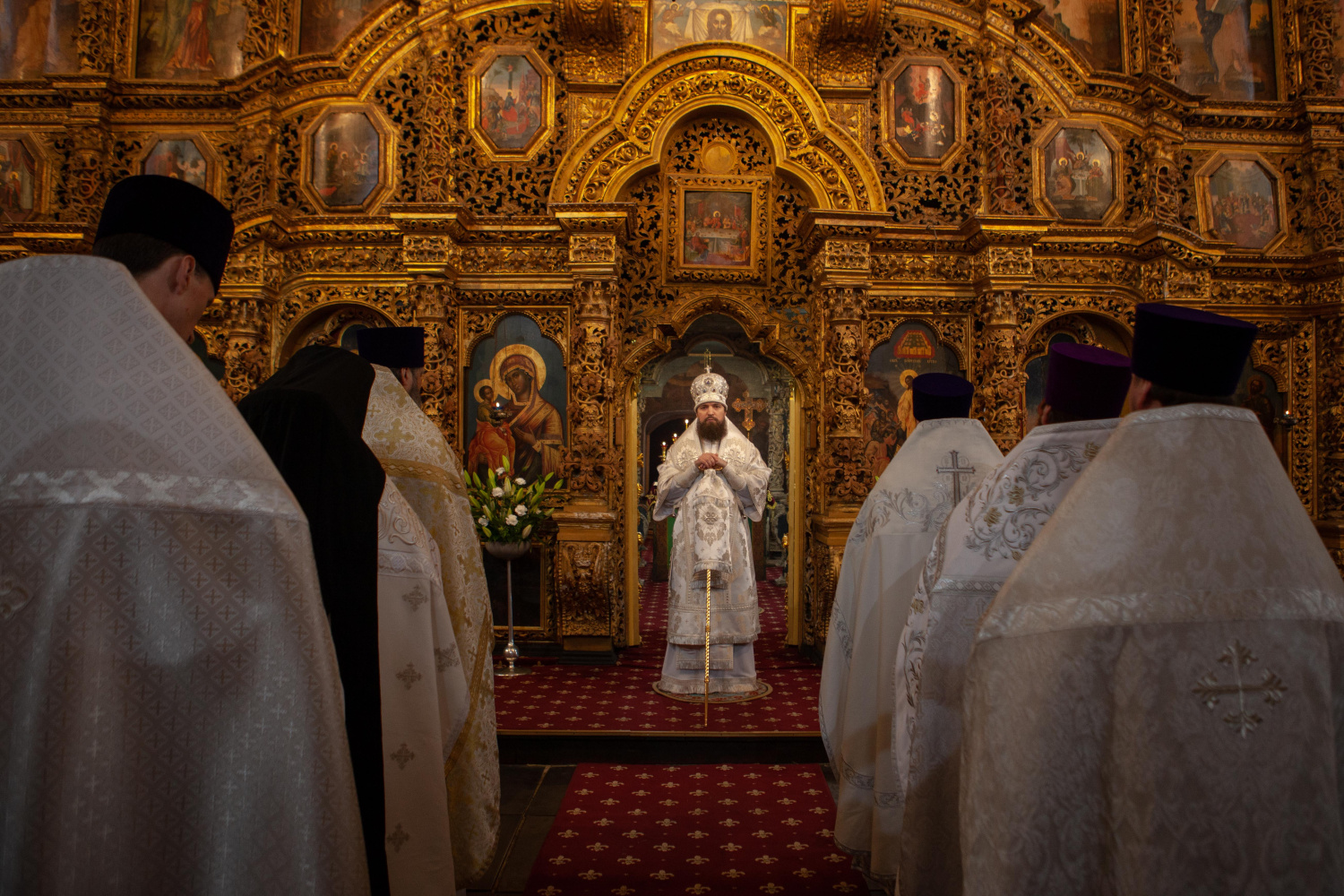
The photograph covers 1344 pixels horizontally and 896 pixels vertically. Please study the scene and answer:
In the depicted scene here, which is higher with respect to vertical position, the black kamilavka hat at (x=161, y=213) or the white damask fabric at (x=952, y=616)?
the black kamilavka hat at (x=161, y=213)

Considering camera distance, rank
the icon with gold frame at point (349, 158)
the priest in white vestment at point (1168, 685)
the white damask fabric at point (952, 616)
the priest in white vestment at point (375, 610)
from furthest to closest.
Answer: the icon with gold frame at point (349, 158), the white damask fabric at point (952, 616), the priest in white vestment at point (375, 610), the priest in white vestment at point (1168, 685)

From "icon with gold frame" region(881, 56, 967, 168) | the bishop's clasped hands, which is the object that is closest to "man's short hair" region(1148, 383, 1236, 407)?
the bishop's clasped hands

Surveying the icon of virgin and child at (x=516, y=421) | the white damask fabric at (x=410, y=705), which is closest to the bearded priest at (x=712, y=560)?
the icon of virgin and child at (x=516, y=421)

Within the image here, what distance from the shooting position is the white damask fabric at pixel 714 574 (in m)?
6.88

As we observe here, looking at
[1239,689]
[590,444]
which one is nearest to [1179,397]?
[1239,689]

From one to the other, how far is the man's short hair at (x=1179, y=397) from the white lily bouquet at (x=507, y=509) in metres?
6.22

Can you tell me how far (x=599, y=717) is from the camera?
6023 millimetres

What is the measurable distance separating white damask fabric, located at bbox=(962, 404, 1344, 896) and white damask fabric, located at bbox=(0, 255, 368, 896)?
1.29m

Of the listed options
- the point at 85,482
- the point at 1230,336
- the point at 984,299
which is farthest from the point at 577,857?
the point at 984,299

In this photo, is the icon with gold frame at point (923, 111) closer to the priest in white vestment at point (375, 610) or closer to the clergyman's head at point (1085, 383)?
the clergyman's head at point (1085, 383)

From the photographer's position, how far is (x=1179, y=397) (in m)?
1.63

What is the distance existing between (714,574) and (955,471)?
3746 mm

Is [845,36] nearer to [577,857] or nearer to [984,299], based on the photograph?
[984,299]

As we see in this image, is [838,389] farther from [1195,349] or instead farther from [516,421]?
[1195,349]
